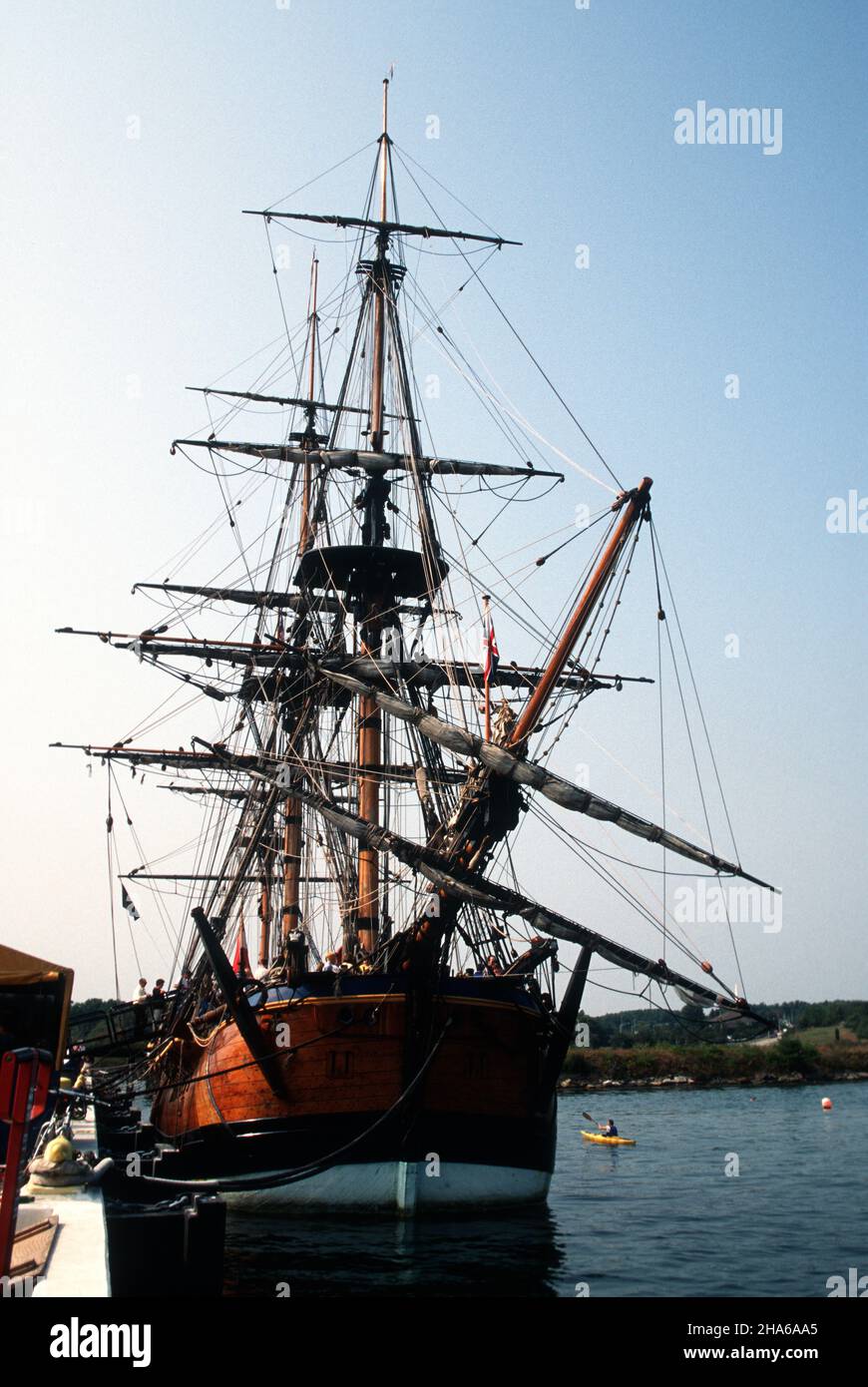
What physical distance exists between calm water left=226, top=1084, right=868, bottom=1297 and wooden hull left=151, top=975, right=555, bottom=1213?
2.17 ft

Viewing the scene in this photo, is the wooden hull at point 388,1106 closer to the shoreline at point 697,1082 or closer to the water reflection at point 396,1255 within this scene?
the water reflection at point 396,1255

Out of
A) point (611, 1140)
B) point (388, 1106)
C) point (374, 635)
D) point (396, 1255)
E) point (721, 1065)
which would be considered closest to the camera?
point (396, 1255)

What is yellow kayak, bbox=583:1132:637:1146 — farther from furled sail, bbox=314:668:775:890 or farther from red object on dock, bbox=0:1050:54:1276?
red object on dock, bbox=0:1050:54:1276

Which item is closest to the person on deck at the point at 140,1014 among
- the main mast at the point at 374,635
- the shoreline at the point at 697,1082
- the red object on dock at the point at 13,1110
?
the main mast at the point at 374,635

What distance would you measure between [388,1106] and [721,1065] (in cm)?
7172

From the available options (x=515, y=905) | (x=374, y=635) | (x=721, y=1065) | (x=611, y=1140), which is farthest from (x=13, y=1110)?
(x=721, y=1065)

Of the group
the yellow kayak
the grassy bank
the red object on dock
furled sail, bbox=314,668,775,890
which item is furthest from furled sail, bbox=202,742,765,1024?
the grassy bank

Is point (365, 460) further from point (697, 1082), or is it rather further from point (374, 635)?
point (697, 1082)

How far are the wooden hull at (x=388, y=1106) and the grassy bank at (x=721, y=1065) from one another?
6396 centimetres

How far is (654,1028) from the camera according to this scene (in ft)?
394

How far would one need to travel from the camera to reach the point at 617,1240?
22656 mm

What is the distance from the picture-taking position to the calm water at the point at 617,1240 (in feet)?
59.7

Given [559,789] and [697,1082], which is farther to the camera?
[697,1082]
